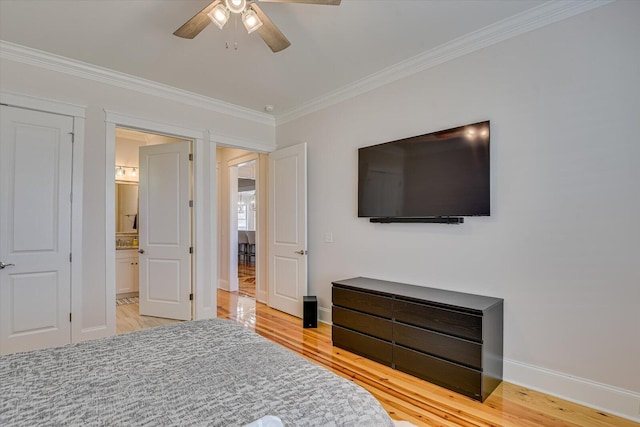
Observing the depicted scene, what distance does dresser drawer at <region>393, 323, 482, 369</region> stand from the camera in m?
2.28

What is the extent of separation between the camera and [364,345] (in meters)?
2.98

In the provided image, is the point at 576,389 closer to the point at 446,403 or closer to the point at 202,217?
the point at 446,403

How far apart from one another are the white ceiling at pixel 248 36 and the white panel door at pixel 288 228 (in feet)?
3.58

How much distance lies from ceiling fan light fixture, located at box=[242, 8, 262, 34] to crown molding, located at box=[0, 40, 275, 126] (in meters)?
2.06

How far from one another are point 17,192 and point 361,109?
3.37m

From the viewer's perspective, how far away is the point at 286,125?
15.2ft

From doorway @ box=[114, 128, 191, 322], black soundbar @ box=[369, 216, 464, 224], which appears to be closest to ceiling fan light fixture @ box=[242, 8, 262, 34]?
black soundbar @ box=[369, 216, 464, 224]

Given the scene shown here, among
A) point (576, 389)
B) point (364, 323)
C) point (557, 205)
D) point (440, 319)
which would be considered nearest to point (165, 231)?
point (364, 323)

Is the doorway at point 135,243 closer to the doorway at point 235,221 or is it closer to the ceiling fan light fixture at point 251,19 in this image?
the doorway at point 235,221

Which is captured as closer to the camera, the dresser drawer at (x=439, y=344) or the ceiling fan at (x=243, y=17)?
the ceiling fan at (x=243, y=17)

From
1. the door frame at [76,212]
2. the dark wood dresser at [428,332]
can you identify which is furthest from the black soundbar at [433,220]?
the door frame at [76,212]

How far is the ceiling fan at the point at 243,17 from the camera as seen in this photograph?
192 centimetres

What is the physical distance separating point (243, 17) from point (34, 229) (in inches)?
105

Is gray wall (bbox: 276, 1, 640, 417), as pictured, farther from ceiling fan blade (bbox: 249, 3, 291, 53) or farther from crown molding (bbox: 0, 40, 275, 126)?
crown molding (bbox: 0, 40, 275, 126)
